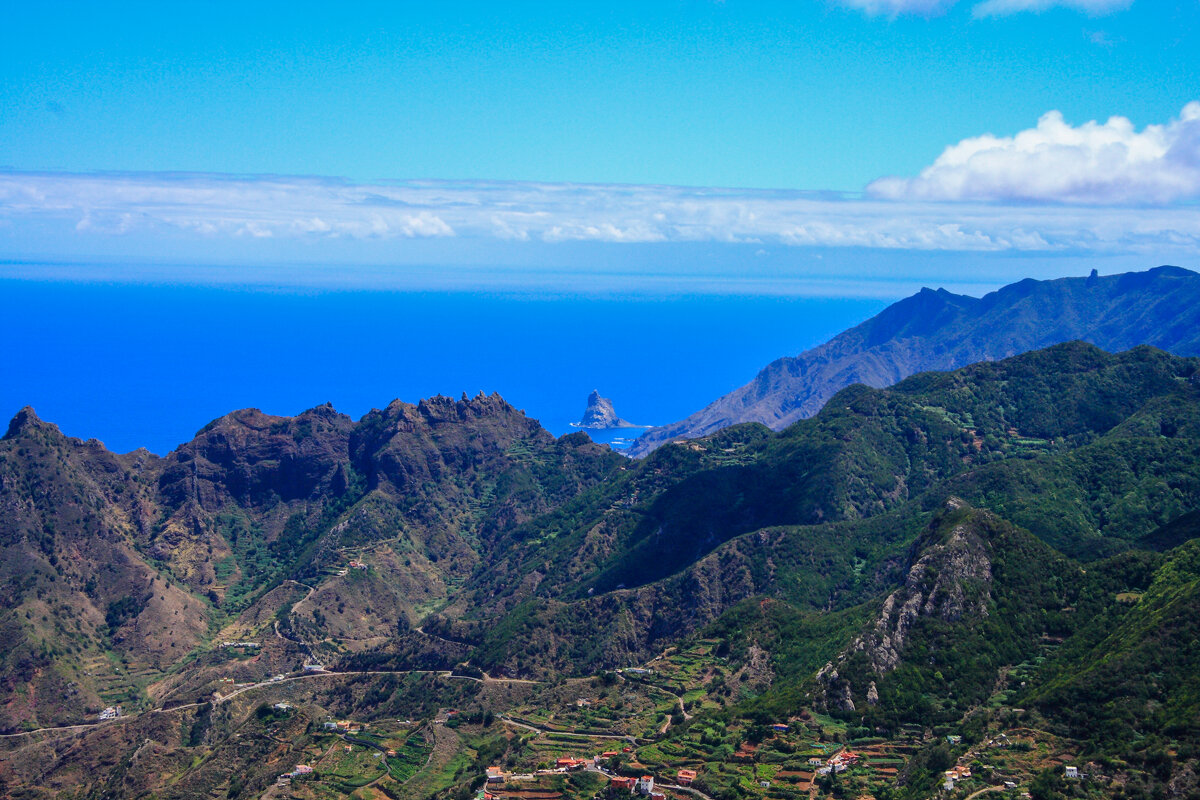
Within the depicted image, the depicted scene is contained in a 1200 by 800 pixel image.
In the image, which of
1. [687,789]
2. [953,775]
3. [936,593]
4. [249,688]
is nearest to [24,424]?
[249,688]

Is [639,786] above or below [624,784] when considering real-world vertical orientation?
above

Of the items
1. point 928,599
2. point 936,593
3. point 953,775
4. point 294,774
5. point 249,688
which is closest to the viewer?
point 953,775

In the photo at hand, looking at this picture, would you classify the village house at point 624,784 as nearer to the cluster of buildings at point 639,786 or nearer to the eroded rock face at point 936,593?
the cluster of buildings at point 639,786

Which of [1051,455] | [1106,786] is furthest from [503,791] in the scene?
[1051,455]

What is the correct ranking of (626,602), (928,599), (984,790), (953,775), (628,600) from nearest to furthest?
(984,790) < (953,775) < (928,599) < (626,602) < (628,600)

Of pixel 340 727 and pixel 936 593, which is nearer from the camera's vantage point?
pixel 936 593

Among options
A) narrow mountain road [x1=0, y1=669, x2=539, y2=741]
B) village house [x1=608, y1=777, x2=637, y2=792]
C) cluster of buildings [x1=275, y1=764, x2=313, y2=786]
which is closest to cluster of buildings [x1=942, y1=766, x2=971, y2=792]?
village house [x1=608, y1=777, x2=637, y2=792]

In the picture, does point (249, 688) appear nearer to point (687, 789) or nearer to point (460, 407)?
point (687, 789)

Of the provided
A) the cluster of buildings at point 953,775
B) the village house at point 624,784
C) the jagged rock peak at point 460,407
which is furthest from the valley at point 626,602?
the jagged rock peak at point 460,407

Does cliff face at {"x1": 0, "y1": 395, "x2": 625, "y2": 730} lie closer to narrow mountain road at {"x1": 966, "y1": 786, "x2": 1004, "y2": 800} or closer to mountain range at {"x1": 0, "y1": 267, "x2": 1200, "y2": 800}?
mountain range at {"x1": 0, "y1": 267, "x2": 1200, "y2": 800}

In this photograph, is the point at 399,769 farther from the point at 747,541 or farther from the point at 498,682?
the point at 747,541

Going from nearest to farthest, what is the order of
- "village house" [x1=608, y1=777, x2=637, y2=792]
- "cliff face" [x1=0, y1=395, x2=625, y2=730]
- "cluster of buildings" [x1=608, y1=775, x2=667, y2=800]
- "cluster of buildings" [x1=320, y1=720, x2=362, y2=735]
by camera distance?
1. "cluster of buildings" [x1=608, y1=775, x2=667, y2=800]
2. "village house" [x1=608, y1=777, x2=637, y2=792]
3. "cluster of buildings" [x1=320, y1=720, x2=362, y2=735]
4. "cliff face" [x1=0, y1=395, x2=625, y2=730]
